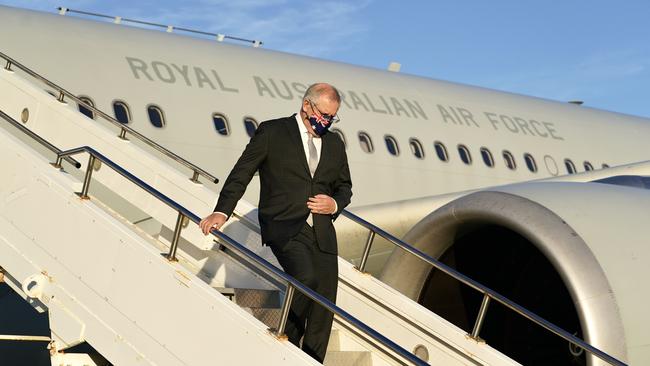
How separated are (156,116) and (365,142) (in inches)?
96.8

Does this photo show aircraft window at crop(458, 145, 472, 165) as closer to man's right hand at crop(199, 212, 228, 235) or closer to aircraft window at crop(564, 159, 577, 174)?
aircraft window at crop(564, 159, 577, 174)

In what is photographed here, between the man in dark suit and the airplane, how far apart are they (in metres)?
1.67

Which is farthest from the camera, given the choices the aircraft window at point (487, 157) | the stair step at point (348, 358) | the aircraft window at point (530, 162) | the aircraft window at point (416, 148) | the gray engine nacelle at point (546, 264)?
the aircraft window at point (530, 162)

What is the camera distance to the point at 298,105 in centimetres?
1110

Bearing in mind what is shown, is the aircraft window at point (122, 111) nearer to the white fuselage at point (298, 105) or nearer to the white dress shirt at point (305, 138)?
the white fuselage at point (298, 105)

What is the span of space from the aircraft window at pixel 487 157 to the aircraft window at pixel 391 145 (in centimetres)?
146

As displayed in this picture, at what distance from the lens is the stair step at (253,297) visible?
19.7 feet

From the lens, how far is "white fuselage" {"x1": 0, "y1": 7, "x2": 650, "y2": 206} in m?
9.77

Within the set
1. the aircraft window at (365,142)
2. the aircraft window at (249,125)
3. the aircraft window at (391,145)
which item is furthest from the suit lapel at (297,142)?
the aircraft window at (391,145)

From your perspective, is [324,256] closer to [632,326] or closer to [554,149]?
[632,326]

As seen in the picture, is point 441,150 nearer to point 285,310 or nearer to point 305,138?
point 305,138

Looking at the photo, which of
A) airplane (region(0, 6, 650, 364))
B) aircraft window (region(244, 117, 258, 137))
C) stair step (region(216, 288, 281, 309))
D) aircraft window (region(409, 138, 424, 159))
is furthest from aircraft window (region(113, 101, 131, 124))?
stair step (region(216, 288, 281, 309))


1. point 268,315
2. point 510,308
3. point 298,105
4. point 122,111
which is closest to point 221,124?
point 122,111

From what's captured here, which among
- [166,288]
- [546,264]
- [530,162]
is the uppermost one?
[530,162]
